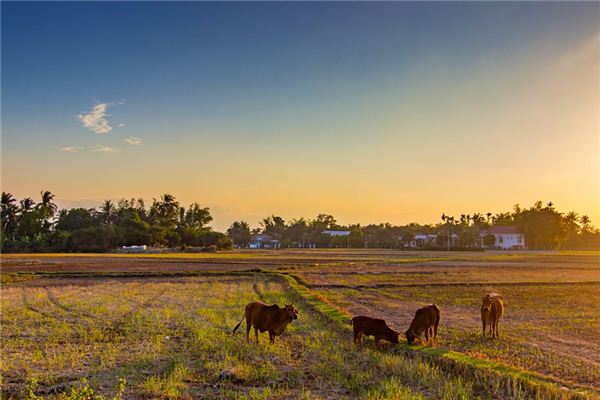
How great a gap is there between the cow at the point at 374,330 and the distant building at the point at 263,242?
448ft

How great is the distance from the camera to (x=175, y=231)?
339ft

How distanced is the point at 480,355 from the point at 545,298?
13.6 metres

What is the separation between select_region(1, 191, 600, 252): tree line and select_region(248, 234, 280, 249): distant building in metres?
2.20

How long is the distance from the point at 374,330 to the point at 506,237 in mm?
120055

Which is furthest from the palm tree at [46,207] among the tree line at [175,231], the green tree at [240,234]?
the green tree at [240,234]

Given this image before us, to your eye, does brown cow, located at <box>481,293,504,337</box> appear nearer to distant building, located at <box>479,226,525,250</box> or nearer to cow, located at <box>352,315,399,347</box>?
cow, located at <box>352,315,399,347</box>

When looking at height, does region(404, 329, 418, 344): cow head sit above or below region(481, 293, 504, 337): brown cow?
below

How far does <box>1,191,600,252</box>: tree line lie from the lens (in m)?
89.8

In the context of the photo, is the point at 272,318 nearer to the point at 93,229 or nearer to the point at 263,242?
the point at 93,229

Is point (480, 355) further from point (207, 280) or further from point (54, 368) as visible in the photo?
point (207, 280)

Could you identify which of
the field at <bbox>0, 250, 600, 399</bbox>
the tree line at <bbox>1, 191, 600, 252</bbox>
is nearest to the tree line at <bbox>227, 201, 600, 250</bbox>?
the tree line at <bbox>1, 191, 600, 252</bbox>

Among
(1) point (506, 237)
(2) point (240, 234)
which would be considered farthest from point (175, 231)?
(1) point (506, 237)

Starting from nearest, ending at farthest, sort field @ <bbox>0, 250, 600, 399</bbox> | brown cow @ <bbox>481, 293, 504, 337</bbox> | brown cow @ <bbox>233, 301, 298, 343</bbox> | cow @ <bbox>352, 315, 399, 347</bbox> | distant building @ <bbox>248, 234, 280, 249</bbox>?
A: field @ <bbox>0, 250, 600, 399</bbox>, cow @ <bbox>352, 315, 399, 347</bbox>, brown cow @ <bbox>233, 301, 298, 343</bbox>, brown cow @ <bbox>481, 293, 504, 337</bbox>, distant building @ <bbox>248, 234, 280, 249</bbox>

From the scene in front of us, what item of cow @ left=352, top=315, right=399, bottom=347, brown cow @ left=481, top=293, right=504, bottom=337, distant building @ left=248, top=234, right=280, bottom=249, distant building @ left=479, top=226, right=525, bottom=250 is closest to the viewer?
cow @ left=352, top=315, right=399, bottom=347
